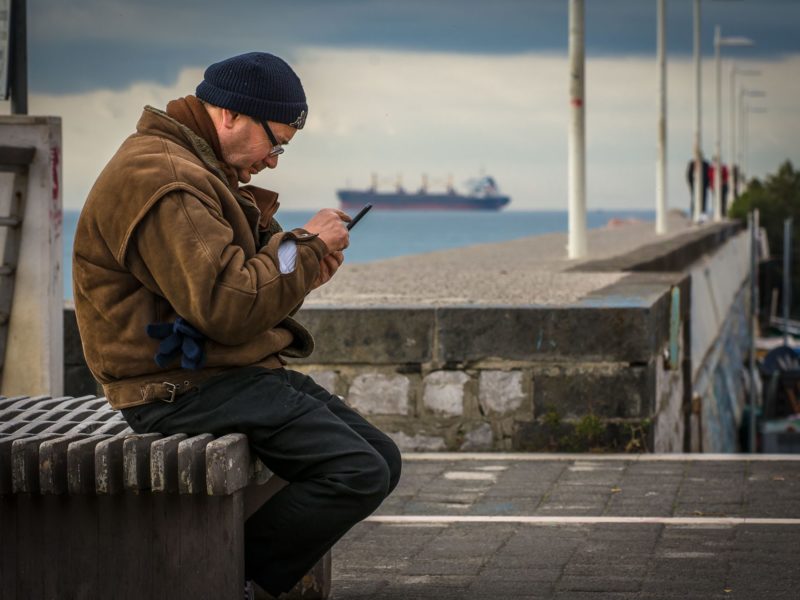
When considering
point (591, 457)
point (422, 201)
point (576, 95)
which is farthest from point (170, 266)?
point (422, 201)

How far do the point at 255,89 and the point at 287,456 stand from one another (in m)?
1.01

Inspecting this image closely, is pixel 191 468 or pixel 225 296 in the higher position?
pixel 225 296

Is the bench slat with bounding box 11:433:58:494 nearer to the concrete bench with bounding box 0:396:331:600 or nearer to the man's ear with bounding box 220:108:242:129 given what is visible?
the concrete bench with bounding box 0:396:331:600

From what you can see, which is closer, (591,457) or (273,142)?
(273,142)

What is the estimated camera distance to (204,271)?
4.03m

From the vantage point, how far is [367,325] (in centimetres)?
866

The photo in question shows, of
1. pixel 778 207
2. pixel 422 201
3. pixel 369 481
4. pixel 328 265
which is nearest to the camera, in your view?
pixel 369 481

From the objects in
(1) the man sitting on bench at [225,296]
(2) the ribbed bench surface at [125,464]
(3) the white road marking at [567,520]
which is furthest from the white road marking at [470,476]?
(2) the ribbed bench surface at [125,464]

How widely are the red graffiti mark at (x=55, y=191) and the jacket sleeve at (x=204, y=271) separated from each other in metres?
3.34

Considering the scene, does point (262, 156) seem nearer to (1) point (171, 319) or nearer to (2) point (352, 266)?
(1) point (171, 319)

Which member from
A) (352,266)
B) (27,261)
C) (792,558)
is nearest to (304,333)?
(792,558)

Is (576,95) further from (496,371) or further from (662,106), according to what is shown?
(662,106)

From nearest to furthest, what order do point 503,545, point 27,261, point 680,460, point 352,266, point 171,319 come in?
point 171,319
point 503,545
point 27,261
point 680,460
point 352,266

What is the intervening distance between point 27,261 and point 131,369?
129 inches
